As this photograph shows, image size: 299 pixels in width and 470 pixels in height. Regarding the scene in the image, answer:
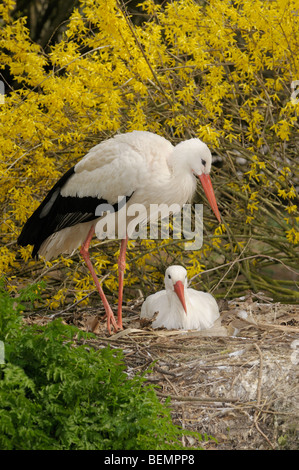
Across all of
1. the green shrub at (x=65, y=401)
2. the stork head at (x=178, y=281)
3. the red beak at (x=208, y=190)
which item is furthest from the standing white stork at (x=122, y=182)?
the green shrub at (x=65, y=401)

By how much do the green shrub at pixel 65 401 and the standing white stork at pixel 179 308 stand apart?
1.35 metres

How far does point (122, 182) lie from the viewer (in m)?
4.97

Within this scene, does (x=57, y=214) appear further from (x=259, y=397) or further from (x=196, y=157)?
(x=259, y=397)

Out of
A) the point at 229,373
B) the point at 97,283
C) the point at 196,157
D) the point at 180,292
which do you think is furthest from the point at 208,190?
the point at 229,373

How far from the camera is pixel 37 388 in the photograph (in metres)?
3.40

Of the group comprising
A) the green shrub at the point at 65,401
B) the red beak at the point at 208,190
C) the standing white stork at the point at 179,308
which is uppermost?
the green shrub at the point at 65,401

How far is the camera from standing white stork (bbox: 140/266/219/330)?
16.2ft

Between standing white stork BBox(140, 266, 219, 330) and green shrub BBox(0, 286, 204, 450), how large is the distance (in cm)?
135

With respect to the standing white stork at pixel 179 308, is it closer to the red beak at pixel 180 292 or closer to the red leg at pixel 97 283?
the red beak at pixel 180 292

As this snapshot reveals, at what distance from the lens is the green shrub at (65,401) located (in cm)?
320

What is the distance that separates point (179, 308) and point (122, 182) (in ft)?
2.86

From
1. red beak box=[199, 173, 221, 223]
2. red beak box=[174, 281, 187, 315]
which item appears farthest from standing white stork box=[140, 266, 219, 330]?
red beak box=[199, 173, 221, 223]

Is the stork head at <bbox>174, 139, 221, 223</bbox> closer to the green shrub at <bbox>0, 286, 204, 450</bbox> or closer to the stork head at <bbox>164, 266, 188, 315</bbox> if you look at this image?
the stork head at <bbox>164, 266, 188, 315</bbox>
